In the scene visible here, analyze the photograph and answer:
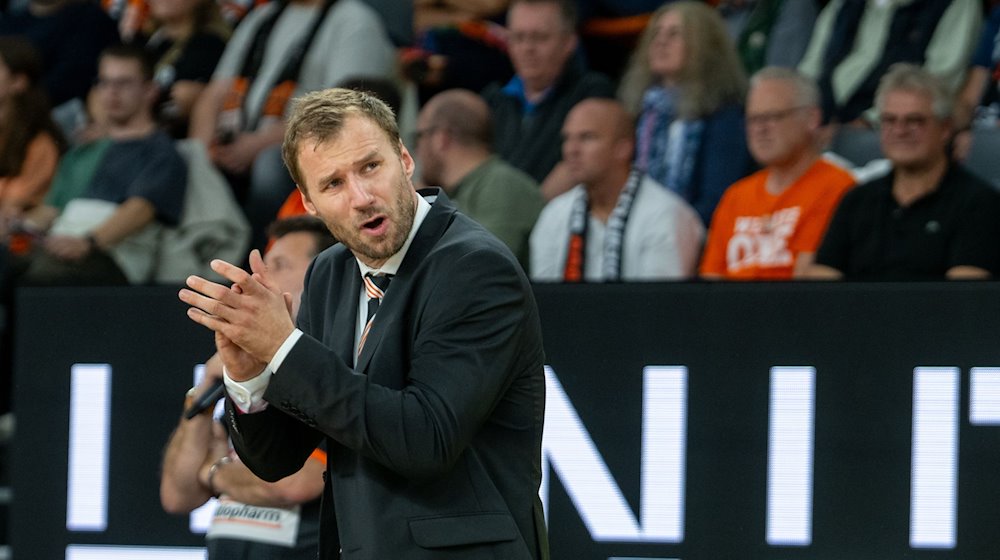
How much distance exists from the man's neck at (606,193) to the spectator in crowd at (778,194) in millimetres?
384

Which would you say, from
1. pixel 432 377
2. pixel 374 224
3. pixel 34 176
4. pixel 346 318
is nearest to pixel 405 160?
pixel 374 224

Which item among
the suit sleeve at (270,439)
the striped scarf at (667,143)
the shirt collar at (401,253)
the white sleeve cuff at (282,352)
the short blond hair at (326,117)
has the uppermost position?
the striped scarf at (667,143)

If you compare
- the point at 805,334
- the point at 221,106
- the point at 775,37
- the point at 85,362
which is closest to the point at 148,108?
the point at 221,106

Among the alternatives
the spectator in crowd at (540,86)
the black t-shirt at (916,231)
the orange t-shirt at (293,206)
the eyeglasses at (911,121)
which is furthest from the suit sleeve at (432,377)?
the spectator in crowd at (540,86)

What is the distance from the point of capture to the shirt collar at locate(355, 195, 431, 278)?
2510mm

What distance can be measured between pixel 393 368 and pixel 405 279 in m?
0.16

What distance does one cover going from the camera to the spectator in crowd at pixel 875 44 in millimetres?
5930

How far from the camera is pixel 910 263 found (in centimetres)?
491

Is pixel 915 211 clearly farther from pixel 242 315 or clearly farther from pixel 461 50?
pixel 242 315

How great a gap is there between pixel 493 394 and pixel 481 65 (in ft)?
14.7

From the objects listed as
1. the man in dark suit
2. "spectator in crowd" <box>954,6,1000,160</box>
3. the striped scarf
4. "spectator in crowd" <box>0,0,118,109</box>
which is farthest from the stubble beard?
"spectator in crowd" <box>0,0,118,109</box>

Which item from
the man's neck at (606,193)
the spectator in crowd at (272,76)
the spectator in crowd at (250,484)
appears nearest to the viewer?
the spectator in crowd at (250,484)

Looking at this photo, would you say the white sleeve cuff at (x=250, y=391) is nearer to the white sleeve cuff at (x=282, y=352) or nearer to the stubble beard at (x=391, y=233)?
the white sleeve cuff at (x=282, y=352)

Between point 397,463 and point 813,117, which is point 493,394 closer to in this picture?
point 397,463
